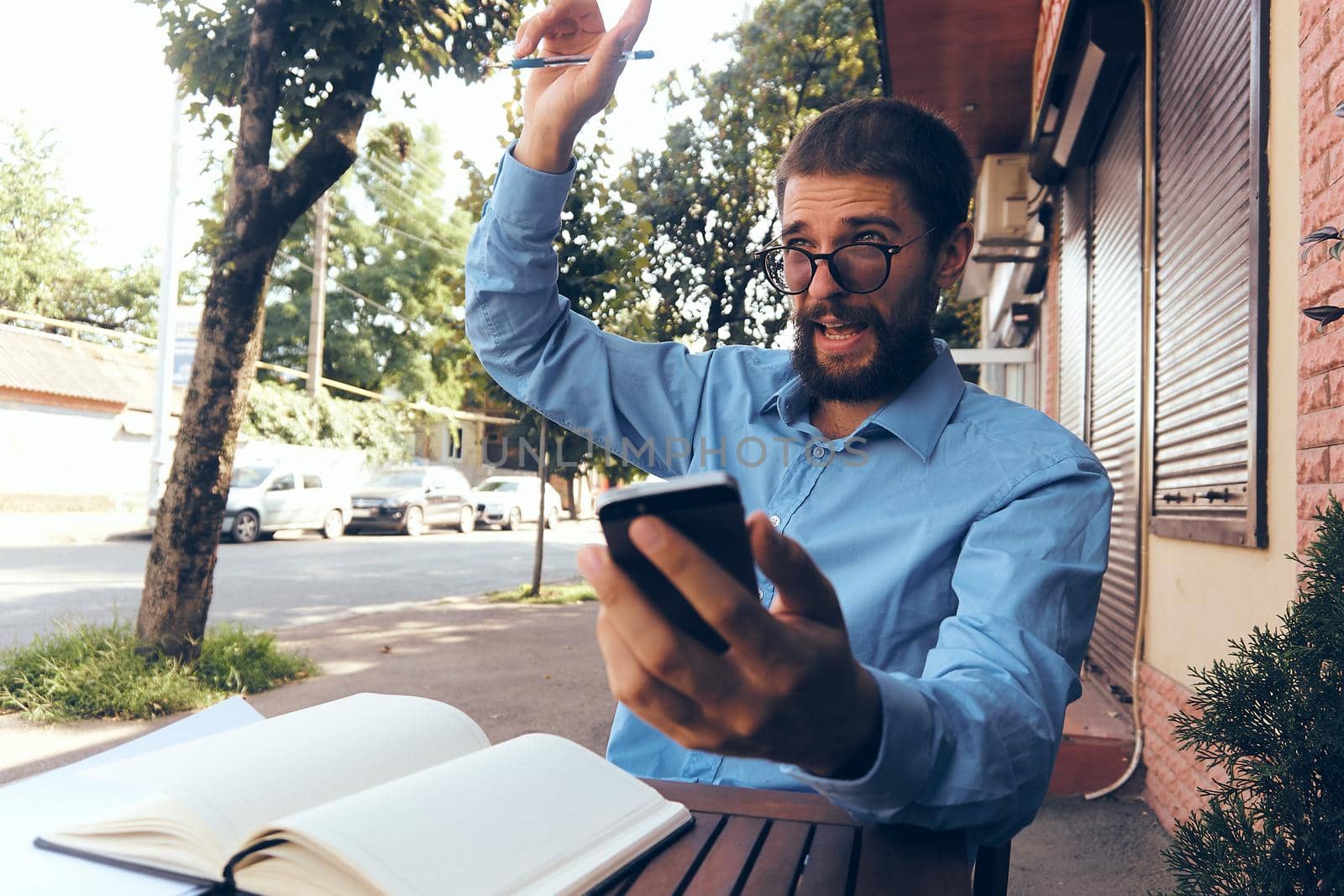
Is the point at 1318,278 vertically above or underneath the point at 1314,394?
above

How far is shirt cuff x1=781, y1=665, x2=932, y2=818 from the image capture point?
92 centimetres

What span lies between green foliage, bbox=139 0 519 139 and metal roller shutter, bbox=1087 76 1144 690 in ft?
12.2

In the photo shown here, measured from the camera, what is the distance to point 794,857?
114 centimetres

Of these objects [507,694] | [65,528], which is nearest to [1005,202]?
[507,694]

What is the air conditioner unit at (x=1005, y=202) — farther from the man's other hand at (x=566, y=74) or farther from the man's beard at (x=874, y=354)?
the man's other hand at (x=566, y=74)

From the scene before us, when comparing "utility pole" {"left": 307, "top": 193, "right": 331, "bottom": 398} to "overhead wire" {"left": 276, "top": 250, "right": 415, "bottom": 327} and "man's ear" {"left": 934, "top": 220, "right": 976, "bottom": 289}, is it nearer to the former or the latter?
"overhead wire" {"left": 276, "top": 250, "right": 415, "bottom": 327}

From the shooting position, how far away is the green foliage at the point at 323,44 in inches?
229

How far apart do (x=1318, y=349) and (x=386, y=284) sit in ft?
113

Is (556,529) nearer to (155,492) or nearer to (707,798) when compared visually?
(155,492)

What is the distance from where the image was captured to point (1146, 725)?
169 inches

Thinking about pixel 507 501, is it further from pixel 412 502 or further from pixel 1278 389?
pixel 1278 389

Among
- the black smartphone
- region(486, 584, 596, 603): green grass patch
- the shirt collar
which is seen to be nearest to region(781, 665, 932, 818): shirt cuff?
the black smartphone

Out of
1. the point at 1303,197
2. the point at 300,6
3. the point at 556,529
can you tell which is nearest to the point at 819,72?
the point at 300,6

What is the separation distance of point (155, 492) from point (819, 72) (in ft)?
39.3
